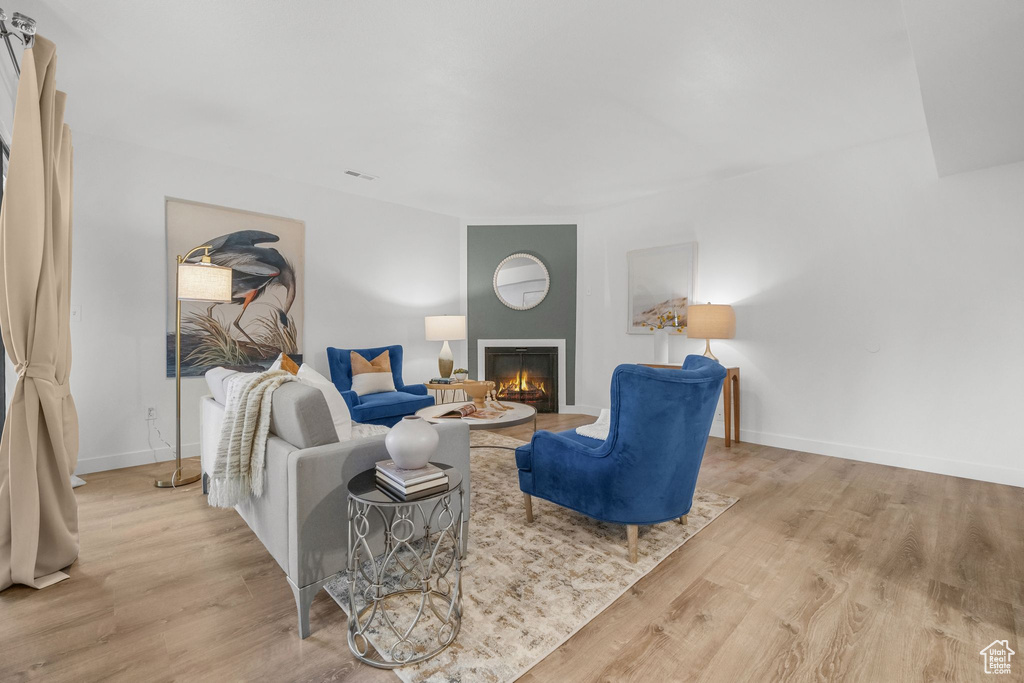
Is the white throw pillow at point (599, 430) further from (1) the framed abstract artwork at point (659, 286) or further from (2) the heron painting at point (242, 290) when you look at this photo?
(2) the heron painting at point (242, 290)

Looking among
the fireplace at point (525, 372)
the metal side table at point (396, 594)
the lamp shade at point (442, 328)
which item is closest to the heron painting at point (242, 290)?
the lamp shade at point (442, 328)

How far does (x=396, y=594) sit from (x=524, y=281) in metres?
4.68

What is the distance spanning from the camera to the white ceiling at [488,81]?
230 centimetres

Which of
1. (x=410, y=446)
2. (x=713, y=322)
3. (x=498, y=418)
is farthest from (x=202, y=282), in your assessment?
(x=713, y=322)

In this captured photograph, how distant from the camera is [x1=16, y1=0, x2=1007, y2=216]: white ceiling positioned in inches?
90.4

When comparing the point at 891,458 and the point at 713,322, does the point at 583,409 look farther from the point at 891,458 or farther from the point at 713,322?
the point at 891,458

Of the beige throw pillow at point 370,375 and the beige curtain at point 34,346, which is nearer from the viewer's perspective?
the beige curtain at point 34,346

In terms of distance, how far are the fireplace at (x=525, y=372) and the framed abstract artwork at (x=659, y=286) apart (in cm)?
121

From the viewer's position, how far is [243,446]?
2.01 meters

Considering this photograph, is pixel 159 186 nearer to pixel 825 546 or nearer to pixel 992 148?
pixel 825 546

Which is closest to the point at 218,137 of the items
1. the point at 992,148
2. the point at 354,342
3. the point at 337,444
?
the point at 354,342

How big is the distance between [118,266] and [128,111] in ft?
3.98

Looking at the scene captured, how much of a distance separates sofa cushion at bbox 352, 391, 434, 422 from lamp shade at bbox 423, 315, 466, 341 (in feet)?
3.37

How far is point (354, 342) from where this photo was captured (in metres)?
5.24
